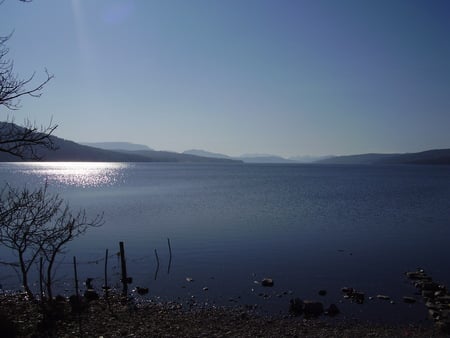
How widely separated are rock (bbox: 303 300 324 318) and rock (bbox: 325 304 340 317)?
36 cm

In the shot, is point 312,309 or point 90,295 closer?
point 312,309

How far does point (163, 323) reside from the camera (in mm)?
16969

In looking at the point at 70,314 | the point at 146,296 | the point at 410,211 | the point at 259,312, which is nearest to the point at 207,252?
the point at 146,296

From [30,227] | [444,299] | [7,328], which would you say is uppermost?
[30,227]

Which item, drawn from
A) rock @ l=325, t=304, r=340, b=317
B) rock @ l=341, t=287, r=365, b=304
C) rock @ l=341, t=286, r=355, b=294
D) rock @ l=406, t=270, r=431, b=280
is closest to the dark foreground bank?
rock @ l=325, t=304, r=340, b=317

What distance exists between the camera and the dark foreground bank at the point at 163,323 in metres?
15.2

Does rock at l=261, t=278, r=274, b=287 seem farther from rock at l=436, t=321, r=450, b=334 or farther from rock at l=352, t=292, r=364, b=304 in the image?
rock at l=436, t=321, r=450, b=334

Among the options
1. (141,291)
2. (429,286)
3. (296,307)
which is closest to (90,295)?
(141,291)

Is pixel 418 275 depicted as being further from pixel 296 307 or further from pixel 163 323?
pixel 163 323

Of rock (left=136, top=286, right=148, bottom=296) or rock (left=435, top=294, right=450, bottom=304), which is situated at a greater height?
rock (left=435, top=294, right=450, bottom=304)

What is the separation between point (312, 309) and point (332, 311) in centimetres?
113

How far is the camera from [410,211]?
56.7m

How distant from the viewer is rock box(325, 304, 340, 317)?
1923 centimetres

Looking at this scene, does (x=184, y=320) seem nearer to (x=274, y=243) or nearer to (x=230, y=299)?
A: (x=230, y=299)
